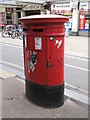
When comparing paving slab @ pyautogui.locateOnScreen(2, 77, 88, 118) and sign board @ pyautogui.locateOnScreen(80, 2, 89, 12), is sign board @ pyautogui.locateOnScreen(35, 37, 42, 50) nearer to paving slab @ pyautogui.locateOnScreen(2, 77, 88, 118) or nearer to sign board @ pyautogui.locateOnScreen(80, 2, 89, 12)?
paving slab @ pyautogui.locateOnScreen(2, 77, 88, 118)

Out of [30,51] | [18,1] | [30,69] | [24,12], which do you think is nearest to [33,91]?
[30,69]

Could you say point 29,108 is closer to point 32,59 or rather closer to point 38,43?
point 32,59

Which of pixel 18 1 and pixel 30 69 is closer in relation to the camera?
pixel 30 69

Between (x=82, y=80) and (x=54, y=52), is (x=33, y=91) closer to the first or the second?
(x=54, y=52)

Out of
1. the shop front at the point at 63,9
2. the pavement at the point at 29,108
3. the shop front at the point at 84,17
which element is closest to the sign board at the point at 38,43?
the pavement at the point at 29,108

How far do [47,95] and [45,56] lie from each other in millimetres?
760

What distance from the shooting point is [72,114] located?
11.8ft

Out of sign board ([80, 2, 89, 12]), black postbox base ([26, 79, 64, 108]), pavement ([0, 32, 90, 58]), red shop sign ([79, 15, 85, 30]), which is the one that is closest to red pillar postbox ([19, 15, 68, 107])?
black postbox base ([26, 79, 64, 108])

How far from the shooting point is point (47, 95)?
3740 mm

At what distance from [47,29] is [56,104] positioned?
1.47m

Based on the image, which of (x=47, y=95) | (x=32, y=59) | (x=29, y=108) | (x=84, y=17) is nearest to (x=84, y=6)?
(x=84, y=17)

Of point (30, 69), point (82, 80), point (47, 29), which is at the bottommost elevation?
point (82, 80)

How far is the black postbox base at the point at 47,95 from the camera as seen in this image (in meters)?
3.74

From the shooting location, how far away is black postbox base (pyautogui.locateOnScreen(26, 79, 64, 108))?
3.74m
